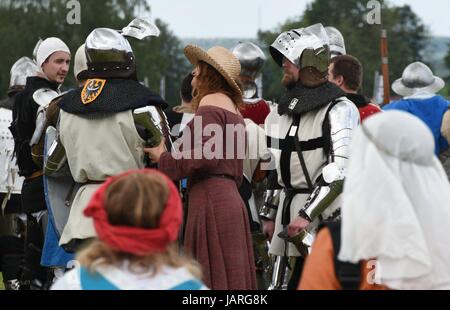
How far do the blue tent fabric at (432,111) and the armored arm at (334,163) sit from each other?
2.64 metres

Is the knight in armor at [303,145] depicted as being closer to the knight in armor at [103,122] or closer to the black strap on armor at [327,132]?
the black strap on armor at [327,132]

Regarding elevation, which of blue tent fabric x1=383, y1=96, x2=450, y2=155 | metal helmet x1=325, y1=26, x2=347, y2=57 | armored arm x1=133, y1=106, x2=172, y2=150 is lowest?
blue tent fabric x1=383, y1=96, x2=450, y2=155

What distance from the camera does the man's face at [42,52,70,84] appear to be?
8.03 metres

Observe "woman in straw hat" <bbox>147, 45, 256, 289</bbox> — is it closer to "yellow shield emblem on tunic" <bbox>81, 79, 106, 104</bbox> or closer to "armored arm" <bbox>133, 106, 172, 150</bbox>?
"armored arm" <bbox>133, 106, 172, 150</bbox>

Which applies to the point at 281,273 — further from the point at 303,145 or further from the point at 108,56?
the point at 108,56

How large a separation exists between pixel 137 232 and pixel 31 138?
14.0 feet

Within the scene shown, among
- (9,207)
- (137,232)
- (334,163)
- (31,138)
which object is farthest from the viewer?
(9,207)

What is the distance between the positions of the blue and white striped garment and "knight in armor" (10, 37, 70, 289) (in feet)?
13.5

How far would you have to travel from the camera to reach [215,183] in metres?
6.18

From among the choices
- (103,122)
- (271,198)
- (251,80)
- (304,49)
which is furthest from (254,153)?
(251,80)

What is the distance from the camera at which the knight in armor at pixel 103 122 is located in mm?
6344

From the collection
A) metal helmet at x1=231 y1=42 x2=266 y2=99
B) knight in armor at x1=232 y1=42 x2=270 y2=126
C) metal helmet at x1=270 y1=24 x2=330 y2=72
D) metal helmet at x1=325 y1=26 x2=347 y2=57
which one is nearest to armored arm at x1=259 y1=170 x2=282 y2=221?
metal helmet at x1=270 y1=24 x2=330 y2=72

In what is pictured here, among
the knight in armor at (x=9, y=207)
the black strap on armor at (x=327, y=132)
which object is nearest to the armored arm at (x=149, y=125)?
the black strap on armor at (x=327, y=132)
